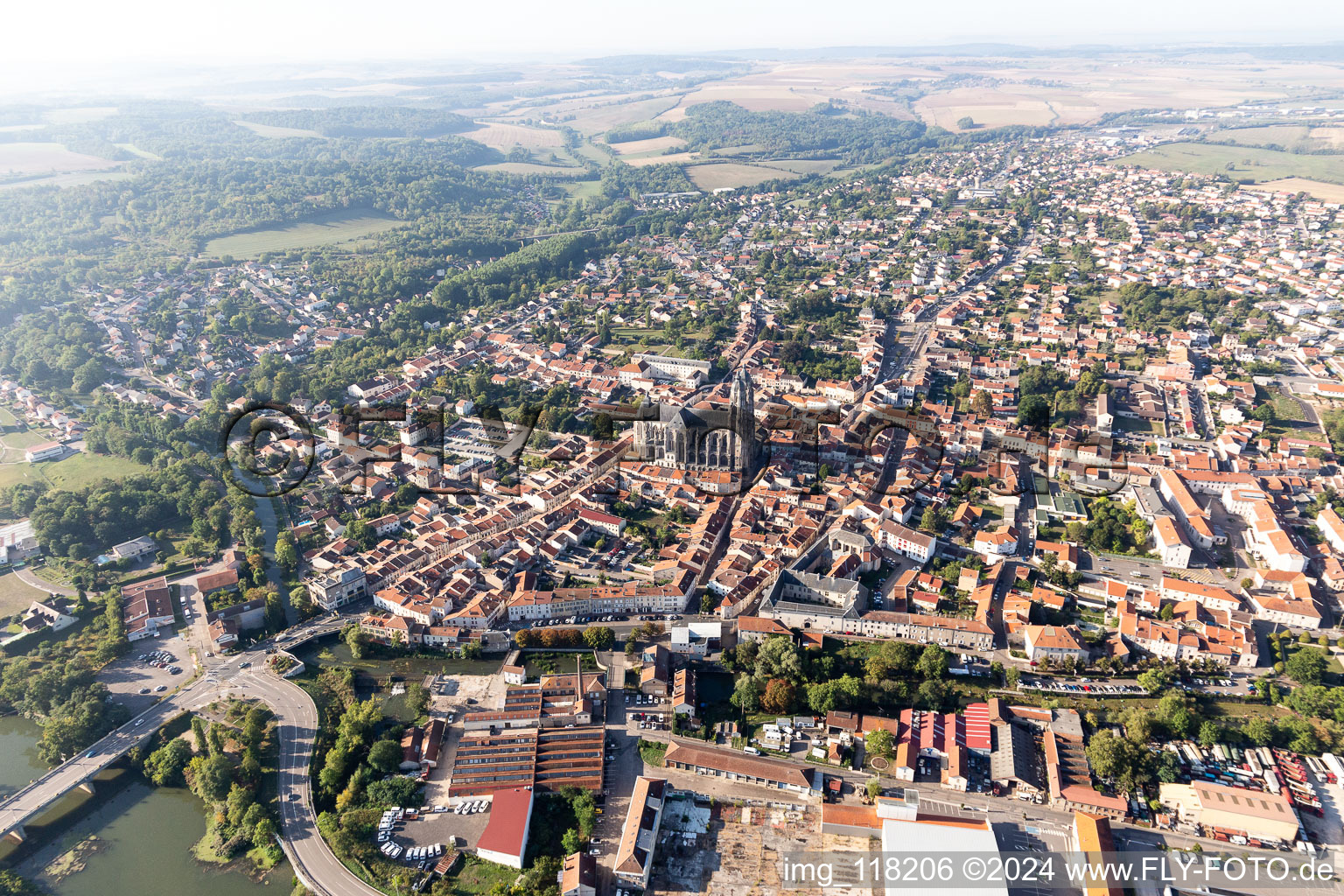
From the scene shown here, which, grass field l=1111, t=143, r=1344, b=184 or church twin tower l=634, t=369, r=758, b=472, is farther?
grass field l=1111, t=143, r=1344, b=184

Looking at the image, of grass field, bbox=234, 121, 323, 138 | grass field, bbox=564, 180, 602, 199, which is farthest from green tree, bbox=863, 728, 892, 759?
grass field, bbox=234, 121, 323, 138

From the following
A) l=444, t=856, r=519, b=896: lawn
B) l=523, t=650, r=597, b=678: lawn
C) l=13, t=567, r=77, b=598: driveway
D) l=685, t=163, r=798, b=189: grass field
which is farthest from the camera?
l=685, t=163, r=798, b=189: grass field

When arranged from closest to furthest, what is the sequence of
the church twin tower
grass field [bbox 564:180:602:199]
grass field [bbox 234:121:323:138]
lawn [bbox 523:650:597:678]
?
lawn [bbox 523:650:597:678], the church twin tower, grass field [bbox 564:180:602:199], grass field [bbox 234:121:323:138]

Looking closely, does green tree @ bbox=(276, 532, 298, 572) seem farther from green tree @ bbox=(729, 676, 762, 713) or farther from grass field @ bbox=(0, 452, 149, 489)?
green tree @ bbox=(729, 676, 762, 713)

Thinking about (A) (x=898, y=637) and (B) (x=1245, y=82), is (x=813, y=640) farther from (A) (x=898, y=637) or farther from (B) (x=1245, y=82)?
(B) (x=1245, y=82)

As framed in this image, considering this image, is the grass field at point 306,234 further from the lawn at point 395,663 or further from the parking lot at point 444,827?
the parking lot at point 444,827

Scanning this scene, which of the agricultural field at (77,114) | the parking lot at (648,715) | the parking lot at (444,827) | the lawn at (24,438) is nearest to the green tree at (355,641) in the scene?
the parking lot at (444,827)

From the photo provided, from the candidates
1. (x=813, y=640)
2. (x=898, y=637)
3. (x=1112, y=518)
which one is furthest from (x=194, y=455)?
(x=1112, y=518)
